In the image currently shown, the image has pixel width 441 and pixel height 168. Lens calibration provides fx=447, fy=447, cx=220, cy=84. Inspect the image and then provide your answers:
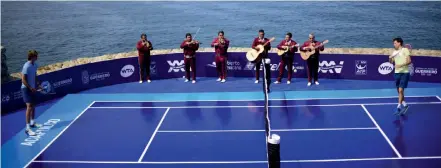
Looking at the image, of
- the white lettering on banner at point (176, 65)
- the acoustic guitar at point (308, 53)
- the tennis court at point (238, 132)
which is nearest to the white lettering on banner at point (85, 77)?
the tennis court at point (238, 132)

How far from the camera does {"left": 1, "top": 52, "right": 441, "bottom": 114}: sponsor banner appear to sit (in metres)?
15.1

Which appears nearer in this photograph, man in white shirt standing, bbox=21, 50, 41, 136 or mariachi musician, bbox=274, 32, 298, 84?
man in white shirt standing, bbox=21, 50, 41, 136

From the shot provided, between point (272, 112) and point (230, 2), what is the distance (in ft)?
200

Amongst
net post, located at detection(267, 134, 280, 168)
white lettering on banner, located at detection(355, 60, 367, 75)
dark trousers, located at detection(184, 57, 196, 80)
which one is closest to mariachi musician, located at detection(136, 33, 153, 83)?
dark trousers, located at detection(184, 57, 196, 80)

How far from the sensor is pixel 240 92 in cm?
1484

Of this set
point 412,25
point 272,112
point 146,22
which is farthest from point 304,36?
point 272,112

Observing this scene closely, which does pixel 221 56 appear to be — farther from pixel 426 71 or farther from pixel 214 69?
pixel 426 71

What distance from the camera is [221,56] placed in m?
15.8

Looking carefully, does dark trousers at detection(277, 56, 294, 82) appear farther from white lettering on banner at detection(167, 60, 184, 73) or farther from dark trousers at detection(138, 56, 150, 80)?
dark trousers at detection(138, 56, 150, 80)

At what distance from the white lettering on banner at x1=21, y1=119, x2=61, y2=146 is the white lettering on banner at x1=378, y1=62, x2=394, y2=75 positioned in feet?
35.9

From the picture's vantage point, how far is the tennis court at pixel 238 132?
9422 mm

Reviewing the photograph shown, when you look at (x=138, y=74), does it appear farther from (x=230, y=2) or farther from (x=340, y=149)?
(x=230, y=2)

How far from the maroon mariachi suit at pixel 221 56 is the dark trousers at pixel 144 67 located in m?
2.43

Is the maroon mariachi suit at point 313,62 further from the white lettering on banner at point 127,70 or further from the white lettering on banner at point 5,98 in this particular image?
the white lettering on banner at point 5,98
